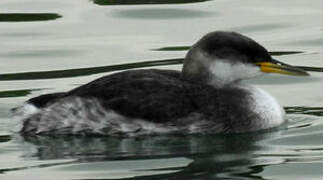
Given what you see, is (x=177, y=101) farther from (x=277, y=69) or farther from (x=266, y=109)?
(x=277, y=69)

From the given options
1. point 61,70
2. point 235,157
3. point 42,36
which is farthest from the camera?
point 42,36

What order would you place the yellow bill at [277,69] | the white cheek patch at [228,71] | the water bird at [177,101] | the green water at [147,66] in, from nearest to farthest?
the green water at [147,66], the water bird at [177,101], the white cheek patch at [228,71], the yellow bill at [277,69]

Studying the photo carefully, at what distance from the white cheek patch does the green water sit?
0.57 m

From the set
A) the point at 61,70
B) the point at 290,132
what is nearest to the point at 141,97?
the point at 290,132

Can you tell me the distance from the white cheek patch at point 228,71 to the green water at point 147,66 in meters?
0.57

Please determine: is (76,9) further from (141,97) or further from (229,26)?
(141,97)

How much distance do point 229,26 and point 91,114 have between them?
5032 millimetres

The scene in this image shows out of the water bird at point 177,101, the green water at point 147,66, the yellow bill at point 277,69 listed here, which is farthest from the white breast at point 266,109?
the yellow bill at point 277,69

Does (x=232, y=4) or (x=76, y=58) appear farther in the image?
(x=232, y=4)

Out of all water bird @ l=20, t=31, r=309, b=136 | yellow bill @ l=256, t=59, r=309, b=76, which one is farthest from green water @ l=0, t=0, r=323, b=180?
yellow bill @ l=256, t=59, r=309, b=76

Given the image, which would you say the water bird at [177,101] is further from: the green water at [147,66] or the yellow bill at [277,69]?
the green water at [147,66]

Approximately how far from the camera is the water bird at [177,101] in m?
13.5

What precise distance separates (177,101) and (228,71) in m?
0.68

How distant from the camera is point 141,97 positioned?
13.5 m
